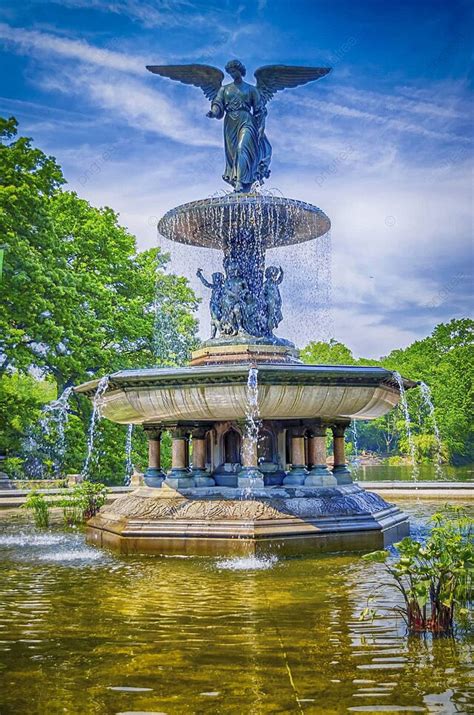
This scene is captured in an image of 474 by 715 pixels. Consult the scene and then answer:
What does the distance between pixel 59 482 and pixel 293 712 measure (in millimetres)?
17031

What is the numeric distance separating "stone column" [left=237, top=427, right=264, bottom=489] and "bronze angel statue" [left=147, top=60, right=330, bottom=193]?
539 cm

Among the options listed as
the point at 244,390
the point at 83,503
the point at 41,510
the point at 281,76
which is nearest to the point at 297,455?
the point at 244,390

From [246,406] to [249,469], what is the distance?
109 cm

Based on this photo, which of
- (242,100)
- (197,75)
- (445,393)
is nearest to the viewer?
(242,100)

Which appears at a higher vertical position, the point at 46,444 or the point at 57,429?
the point at 57,429

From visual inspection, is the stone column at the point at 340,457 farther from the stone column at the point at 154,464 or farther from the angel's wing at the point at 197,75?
the angel's wing at the point at 197,75

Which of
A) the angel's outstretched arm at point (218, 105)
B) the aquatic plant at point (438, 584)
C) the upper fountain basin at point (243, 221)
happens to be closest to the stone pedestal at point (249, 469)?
the upper fountain basin at point (243, 221)

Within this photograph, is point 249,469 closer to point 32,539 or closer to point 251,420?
point 251,420

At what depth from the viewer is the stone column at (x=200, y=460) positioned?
11.0m

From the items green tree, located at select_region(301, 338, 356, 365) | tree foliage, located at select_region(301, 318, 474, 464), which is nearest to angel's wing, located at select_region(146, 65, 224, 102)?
tree foliage, located at select_region(301, 318, 474, 464)

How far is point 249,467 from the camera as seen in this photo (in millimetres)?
10211

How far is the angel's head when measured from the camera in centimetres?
1332

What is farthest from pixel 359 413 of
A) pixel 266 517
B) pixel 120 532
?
pixel 120 532

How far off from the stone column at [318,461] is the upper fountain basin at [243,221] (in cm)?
393
